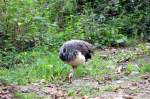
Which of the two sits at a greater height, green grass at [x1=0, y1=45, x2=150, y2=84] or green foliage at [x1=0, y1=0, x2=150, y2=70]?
green foliage at [x1=0, y1=0, x2=150, y2=70]

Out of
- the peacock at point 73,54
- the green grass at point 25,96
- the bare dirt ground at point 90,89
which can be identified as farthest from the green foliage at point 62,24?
the green grass at point 25,96

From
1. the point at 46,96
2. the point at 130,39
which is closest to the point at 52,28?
the point at 130,39

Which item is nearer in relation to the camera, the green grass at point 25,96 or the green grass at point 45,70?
the green grass at point 25,96

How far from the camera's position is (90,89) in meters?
8.09

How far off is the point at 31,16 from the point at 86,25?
207 centimetres

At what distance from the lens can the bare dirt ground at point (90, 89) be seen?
771cm

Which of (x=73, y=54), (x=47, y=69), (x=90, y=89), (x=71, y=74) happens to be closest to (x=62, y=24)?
(x=47, y=69)

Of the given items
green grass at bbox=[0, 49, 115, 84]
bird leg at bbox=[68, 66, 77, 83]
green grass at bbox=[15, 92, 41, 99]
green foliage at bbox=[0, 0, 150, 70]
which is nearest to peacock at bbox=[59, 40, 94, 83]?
bird leg at bbox=[68, 66, 77, 83]

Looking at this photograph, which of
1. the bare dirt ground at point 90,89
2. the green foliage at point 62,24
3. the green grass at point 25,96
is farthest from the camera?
the green foliage at point 62,24

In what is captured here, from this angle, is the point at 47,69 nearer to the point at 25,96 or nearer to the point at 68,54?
the point at 68,54

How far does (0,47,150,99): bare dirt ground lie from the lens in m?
7.71

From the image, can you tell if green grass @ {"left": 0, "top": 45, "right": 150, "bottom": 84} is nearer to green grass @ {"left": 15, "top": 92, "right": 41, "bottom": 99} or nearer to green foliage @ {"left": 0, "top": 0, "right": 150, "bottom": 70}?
green foliage @ {"left": 0, "top": 0, "right": 150, "bottom": 70}

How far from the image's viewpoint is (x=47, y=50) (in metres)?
11.2

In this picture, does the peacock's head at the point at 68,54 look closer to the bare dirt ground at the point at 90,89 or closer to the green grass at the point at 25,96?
the bare dirt ground at the point at 90,89
